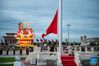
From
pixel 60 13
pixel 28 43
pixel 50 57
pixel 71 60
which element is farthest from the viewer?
pixel 28 43

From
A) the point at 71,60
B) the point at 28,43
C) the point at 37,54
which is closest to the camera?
the point at 71,60

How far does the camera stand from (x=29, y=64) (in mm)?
7480

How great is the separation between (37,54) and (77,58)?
149 centimetres

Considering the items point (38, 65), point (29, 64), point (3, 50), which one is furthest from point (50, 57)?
point (3, 50)

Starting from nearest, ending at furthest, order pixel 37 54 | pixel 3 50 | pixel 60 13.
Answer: pixel 60 13, pixel 37 54, pixel 3 50

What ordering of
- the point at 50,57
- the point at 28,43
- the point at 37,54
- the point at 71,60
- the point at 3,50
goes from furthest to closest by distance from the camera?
the point at 28,43, the point at 3,50, the point at 37,54, the point at 50,57, the point at 71,60

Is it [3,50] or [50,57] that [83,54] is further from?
[3,50]

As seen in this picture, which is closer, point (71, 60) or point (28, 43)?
point (71, 60)

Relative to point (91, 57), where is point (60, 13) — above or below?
above

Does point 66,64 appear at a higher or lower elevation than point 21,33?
lower

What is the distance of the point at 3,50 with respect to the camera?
12602mm

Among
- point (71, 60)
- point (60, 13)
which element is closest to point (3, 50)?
point (71, 60)

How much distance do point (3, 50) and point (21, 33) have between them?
15.8ft

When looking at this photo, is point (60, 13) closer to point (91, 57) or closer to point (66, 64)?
point (66, 64)
